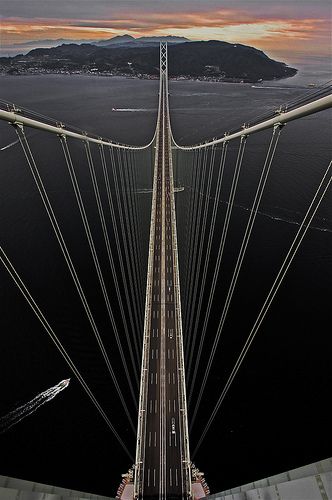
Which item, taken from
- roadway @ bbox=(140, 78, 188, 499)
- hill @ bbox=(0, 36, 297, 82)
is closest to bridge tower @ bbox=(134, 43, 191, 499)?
roadway @ bbox=(140, 78, 188, 499)

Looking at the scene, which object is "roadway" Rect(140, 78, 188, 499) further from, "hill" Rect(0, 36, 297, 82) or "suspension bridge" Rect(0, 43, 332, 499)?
"hill" Rect(0, 36, 297, 82)

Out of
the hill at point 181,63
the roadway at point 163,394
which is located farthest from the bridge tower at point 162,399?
the hill at point 181,63

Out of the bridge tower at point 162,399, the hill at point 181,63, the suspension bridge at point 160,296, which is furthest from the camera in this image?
the hill at point 181,63

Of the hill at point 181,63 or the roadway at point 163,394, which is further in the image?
the hill at point 181,63

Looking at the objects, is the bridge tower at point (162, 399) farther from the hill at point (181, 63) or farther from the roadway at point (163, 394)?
the hill at point (181, 63)

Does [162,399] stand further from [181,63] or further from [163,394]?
[181,63]

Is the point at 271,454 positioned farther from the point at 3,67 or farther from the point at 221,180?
the point at 3,67

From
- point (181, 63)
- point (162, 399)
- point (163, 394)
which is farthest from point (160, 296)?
point (181, 63)

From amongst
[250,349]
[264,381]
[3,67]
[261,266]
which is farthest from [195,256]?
[3,67]
